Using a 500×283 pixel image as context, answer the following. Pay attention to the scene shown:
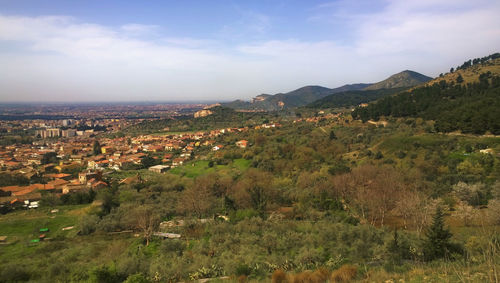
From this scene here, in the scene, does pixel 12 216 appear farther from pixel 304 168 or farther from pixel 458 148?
pixel 458 148

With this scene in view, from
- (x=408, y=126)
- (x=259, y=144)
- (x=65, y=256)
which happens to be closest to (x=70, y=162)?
(x=259, y=144)

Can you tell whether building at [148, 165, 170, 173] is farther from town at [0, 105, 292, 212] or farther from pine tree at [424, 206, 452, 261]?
pine tree at [424, 206, 452, 261]

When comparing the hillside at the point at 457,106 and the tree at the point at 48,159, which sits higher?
the hillside at the point at 457,106

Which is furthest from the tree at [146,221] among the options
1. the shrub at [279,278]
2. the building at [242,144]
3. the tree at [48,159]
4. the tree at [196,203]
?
the tree at [48,159]


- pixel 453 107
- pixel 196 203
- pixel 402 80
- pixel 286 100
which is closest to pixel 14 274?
pixel 196 203

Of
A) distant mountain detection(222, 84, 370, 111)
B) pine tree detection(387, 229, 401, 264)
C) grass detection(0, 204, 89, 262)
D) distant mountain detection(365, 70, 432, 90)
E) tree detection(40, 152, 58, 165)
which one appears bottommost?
grass detection(0, 204, 89, 262)

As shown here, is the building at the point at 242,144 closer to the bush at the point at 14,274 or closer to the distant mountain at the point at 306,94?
the bush at the point at 14,274

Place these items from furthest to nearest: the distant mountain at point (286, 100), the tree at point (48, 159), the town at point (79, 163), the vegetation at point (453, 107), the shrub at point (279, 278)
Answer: the distant mountain at point (286, 100) → the tree at point (48, 159) → the town at point (79, 163) → the vegetation at point (453, 107) → the shrub at point (279, 278)

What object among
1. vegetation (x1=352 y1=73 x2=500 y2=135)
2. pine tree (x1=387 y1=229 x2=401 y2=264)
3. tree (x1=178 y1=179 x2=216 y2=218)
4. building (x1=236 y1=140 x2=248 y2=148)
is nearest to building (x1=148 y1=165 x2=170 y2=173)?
building (x1=236 y1=140 x2=248 y2=148)

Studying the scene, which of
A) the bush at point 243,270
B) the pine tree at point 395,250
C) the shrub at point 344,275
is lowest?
the bush at point 243,270
